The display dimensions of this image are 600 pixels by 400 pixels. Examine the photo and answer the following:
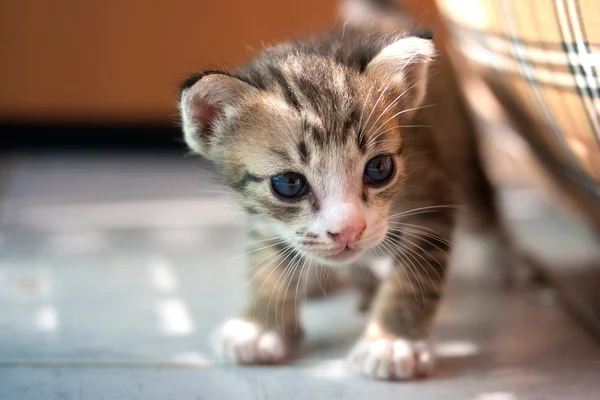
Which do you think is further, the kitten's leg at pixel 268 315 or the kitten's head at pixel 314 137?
the kitten's leg at pixel 268 315

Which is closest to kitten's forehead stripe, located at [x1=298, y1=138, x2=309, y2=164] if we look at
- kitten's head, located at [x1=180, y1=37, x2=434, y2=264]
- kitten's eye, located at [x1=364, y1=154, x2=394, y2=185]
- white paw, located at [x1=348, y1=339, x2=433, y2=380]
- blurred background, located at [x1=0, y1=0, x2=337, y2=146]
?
kitten's head, located at [x1=180, y1=37, x2=434, y2=264]

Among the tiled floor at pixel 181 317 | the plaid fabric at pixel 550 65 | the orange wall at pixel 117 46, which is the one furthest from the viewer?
the orange wall at pixel 117 46

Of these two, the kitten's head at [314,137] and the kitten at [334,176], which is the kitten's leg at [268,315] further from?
the kitten's head at [314,137]

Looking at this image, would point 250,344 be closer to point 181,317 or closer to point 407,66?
point 181,317

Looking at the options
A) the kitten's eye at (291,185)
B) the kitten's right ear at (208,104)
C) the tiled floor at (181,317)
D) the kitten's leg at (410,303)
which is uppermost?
the kitten's right ear at (208,104)

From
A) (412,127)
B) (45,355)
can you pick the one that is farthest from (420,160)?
(45,355)

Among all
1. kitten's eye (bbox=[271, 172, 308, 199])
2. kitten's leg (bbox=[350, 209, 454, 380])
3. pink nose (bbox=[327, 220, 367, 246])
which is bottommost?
kitten's leg (bbox=[350, 209, 454, 380])

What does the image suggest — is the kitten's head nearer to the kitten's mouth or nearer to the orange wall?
the kitten's mouth

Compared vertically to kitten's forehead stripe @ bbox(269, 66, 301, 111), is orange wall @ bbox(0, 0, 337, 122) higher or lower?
lower

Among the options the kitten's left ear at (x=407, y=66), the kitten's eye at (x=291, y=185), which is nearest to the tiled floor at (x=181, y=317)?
the kitten's eye at (x=291, y=185)
